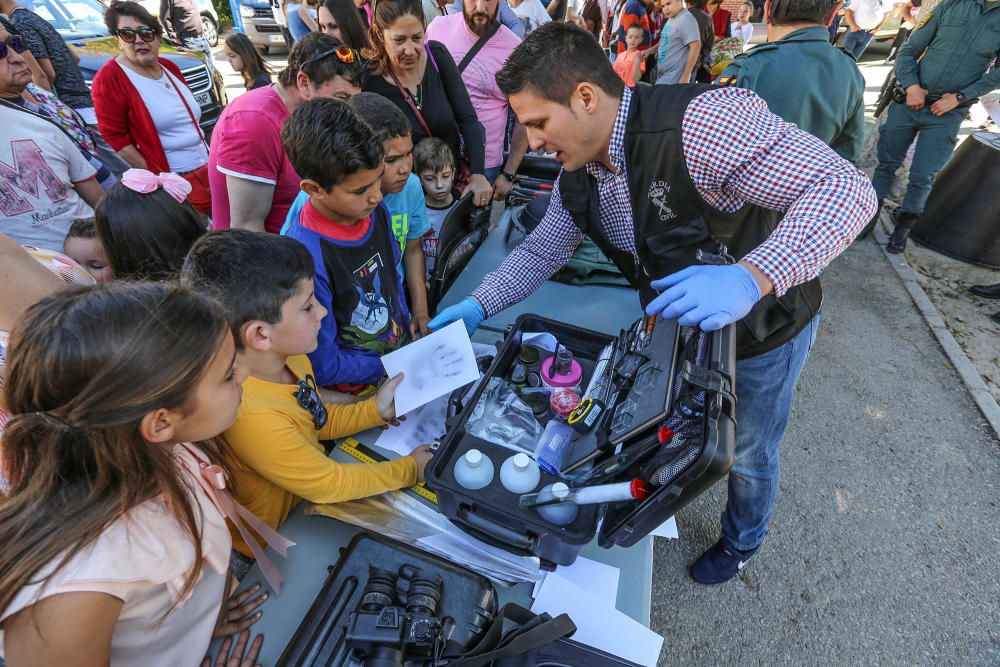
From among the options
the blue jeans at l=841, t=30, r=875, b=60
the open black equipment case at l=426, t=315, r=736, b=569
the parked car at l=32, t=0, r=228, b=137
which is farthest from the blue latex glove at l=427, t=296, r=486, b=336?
the blue jeans at l=841, t=30, r=875, b=60

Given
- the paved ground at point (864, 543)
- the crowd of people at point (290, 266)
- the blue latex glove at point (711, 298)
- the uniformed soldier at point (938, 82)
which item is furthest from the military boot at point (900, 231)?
the blue latex glove at point (711, 298)

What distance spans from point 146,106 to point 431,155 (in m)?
1.46

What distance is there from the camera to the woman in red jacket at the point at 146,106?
2309mm

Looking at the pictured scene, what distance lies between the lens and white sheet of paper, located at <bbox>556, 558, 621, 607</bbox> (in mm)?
1052

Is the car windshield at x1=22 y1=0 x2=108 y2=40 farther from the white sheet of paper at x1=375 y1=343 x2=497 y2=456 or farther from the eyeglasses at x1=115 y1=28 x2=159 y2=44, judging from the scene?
the white sheet of paper at x1=375 y1=343 x2=497 y2=456

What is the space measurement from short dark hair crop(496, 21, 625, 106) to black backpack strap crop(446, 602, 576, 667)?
3.90ft

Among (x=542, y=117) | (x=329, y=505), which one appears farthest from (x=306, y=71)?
(x=329, y=505)

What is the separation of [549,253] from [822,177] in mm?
799

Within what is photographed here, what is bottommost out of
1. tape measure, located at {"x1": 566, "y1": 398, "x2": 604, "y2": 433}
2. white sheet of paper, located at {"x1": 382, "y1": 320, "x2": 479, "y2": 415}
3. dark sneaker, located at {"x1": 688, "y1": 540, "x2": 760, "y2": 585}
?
dark sneaker, located at {"x1": 688, "y1": 540, "x2": 760, "y2": 585}

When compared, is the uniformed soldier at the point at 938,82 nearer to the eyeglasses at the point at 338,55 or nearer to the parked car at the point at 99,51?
the eyeglasses at the point at 338,55

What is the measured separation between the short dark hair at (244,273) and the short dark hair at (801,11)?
7.96 ft

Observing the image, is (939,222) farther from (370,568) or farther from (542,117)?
(370,568)

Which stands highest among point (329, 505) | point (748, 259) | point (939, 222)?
point (748, 259)

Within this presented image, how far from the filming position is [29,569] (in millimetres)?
678
